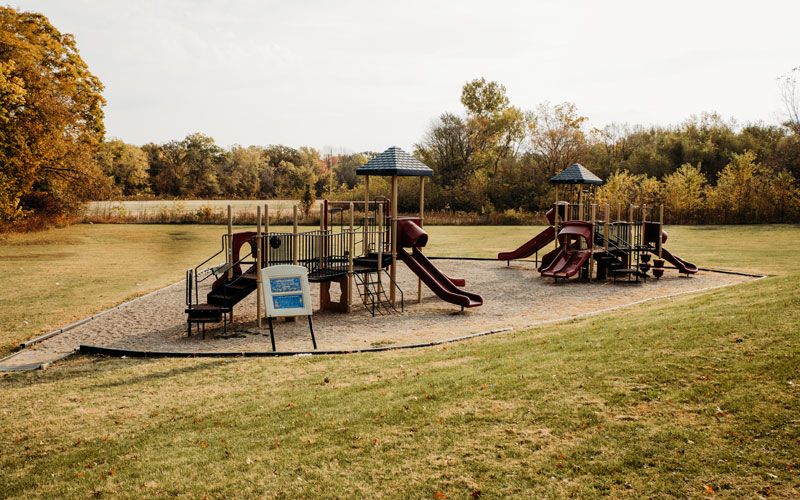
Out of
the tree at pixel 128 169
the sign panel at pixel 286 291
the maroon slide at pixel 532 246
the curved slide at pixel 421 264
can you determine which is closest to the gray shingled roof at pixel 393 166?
the curved slide at pixel 421 264

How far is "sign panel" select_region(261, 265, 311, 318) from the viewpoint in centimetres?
1066

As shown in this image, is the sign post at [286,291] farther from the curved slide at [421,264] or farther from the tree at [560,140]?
the tree at [560,140]

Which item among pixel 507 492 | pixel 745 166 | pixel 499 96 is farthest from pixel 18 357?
pixel 499 96

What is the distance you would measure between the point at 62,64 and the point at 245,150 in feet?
182

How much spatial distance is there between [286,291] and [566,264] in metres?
12.0

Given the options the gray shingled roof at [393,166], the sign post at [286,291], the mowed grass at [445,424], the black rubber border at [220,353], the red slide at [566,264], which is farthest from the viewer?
the red slide at [566,264]

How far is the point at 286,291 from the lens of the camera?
10.9 m

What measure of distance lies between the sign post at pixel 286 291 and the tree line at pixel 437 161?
20.0 meters

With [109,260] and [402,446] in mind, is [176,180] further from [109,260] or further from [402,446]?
[402,446]

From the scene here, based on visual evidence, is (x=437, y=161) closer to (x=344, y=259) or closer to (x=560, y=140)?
(x=560, y=140)

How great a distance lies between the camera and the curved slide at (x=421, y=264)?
1493cm

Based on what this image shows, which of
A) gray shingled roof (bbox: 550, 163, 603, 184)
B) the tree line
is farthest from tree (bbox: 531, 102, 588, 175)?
gray shingled roof (bbox: 550, 163, 603, 184)

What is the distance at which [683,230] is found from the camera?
38.9 meters

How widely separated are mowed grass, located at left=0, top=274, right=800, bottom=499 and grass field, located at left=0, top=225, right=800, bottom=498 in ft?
0.07
